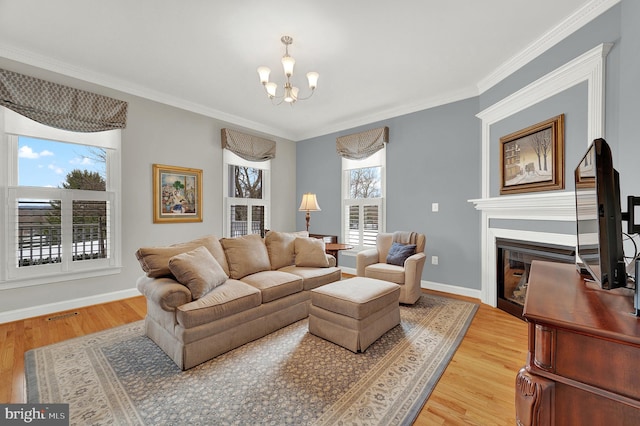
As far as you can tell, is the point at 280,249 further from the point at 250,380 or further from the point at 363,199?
the point at 363,199

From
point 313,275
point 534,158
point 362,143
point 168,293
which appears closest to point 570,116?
point 534,158

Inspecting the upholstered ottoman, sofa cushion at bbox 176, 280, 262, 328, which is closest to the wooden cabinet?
the upholstered ottoman

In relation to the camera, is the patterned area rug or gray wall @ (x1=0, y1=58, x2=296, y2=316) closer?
→ the patterned area rug

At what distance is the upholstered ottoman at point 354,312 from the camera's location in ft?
7.02

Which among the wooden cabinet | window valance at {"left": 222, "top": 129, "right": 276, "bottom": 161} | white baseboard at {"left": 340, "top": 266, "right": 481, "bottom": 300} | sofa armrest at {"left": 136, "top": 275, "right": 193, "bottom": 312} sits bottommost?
white baseboard at {"left": 340, "top": 266, "right": 481, "bottom": 300}

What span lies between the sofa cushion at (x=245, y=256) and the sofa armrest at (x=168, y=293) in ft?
2.34

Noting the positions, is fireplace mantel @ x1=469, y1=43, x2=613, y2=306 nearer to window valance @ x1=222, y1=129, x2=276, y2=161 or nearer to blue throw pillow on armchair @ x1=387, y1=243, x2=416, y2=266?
blue throw pillow on armchair @ x1=387, y1=243, x2=416, y2=266

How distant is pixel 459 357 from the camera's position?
6.88 feet

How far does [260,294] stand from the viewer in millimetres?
2398

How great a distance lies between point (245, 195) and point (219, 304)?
9.82ft

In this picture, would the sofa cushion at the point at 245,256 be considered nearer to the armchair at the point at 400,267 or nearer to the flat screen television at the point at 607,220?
the armchair at the point at 400,267

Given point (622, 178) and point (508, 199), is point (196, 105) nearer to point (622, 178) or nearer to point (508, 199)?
point (508, 199)

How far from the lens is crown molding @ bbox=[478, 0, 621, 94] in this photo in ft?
6.85

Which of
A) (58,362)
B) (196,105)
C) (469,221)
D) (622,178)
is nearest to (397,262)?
(469,221)
